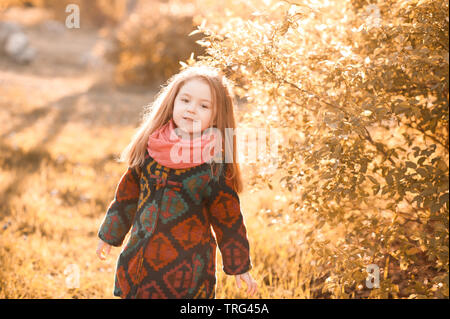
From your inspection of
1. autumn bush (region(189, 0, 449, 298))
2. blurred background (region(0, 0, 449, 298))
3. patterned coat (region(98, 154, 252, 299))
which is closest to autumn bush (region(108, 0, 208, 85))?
blurred background (region(0, 0, 449, 298))

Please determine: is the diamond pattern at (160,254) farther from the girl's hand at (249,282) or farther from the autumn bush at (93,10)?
the autumn bush at (93,10)

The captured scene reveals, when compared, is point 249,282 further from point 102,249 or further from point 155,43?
point 155,43

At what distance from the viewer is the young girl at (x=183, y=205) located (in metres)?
2.19

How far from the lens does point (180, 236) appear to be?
220 centimetres

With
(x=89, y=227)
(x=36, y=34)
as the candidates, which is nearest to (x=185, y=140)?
(x=89, y=227)

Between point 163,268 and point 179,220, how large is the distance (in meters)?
0.24

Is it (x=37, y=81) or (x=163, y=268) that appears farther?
(x=37, y=81)

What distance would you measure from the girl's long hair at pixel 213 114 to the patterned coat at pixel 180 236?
8 centimetres

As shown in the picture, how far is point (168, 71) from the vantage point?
11648mm

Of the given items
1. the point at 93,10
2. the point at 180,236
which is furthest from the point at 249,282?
the point at 93,10

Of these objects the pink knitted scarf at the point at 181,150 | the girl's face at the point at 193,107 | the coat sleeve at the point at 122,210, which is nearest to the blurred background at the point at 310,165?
the girl's face at the point at 193,107

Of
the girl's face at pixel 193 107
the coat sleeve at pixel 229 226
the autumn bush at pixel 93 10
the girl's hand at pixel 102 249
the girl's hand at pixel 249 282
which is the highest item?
the autumn bush at pixel 93 10

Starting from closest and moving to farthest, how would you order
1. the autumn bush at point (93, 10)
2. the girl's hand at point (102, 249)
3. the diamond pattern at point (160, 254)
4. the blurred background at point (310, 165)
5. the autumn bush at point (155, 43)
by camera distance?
the diamond pattern at point (160, 254) < the blurred background at point (310, 165) < the girl's hand at point (102, 249) < the autumn bush at point (155, 43) < the autumn bush at point (93, 10)
